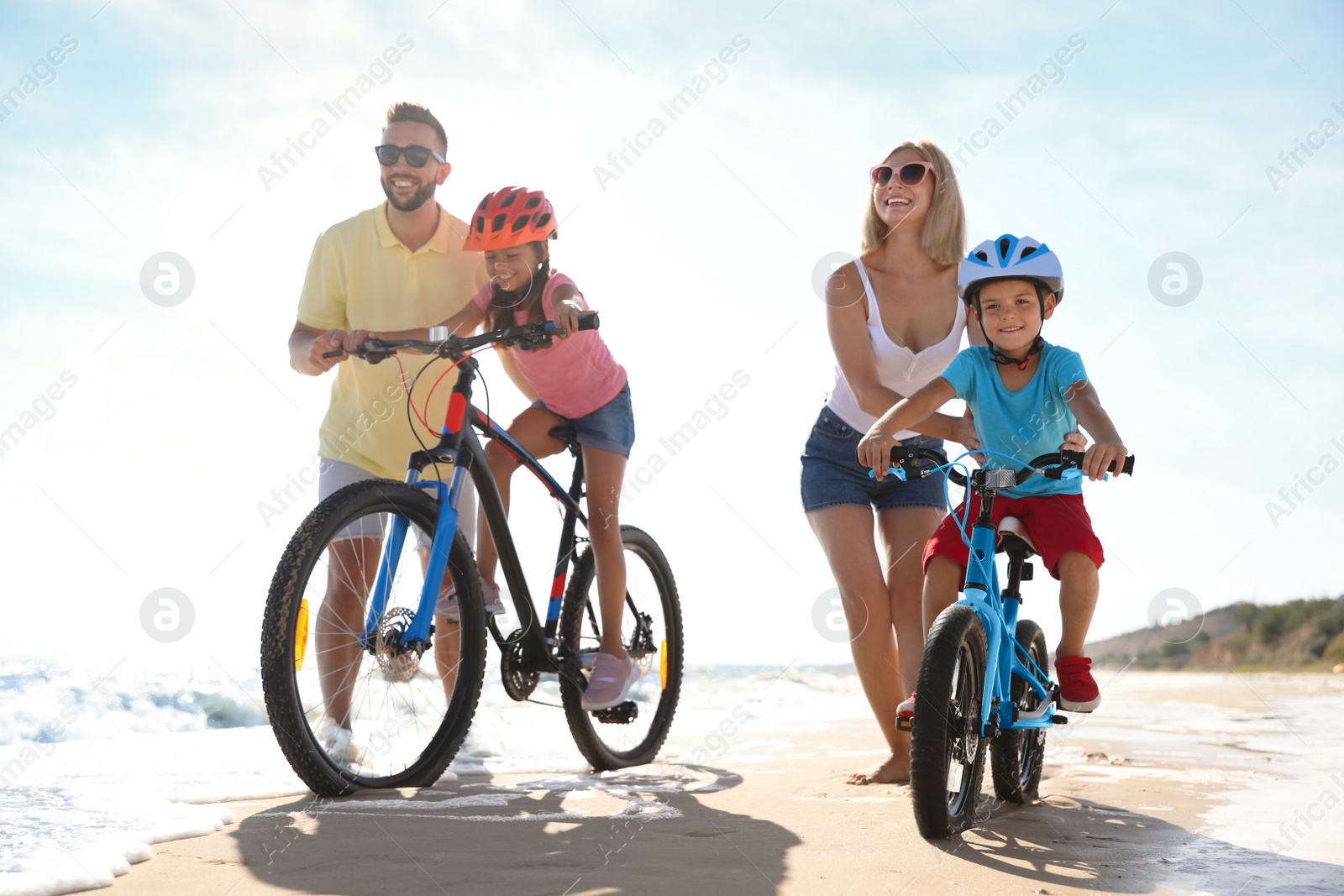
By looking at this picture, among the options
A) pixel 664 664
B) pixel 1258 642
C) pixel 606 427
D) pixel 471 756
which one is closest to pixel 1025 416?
pixel 606 427

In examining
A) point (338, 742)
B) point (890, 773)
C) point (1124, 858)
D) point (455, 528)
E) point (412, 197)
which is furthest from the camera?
point (412, 197)

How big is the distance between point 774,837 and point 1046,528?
3.85 feet

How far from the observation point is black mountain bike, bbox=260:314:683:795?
9.61 ft

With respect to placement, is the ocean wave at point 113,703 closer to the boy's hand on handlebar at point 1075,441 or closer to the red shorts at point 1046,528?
the red shorts at point 1046,528

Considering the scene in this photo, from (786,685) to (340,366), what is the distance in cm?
971

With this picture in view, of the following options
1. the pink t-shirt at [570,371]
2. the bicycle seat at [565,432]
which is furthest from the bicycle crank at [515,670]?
the pink t-shirt at [570,371]

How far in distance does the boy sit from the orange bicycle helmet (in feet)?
5.07

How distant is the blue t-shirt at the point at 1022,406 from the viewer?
10.0 ft

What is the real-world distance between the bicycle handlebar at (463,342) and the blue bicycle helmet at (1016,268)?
120 centimetres

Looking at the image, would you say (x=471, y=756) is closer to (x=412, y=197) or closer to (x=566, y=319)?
(x=566, y=319)

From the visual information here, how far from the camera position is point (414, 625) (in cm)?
309

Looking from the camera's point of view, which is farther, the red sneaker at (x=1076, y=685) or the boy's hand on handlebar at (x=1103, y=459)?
the red sneaker at (x=1076, y=685)

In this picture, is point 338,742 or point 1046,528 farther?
point 338,742

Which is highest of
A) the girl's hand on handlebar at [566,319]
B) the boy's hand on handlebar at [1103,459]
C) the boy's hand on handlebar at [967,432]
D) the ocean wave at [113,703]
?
the girl's hand on handlebar at [566,319]
